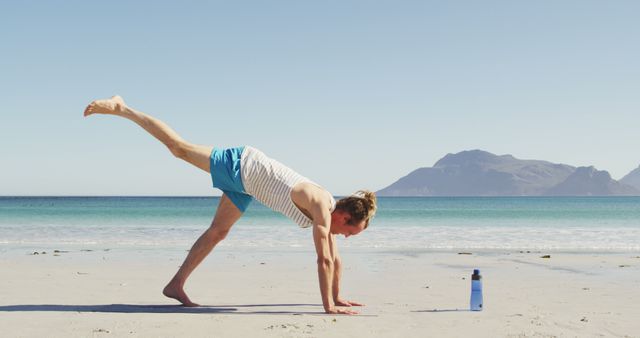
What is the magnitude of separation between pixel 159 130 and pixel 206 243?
3.64ft

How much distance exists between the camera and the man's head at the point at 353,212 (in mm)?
5324

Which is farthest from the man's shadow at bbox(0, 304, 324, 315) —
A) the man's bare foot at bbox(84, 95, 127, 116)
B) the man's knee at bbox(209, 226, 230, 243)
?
the man's bare foot at bbox(84, 95, 127, 116)

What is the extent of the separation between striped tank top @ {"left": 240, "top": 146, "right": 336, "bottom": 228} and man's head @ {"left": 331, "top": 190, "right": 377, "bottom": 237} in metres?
0.09

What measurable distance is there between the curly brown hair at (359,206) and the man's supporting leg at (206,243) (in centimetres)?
107

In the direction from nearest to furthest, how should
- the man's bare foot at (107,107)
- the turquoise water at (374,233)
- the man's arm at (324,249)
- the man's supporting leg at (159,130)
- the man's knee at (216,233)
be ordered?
the man's arm at (324,249) < the man's supporting leg at (159,130) < the man's bare foot at (107,107) < the man's knee at (216,233) < the turquoise water at (374,233)

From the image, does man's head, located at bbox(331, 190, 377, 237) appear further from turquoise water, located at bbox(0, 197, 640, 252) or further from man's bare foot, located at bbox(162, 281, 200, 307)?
turquoise water, located at bbox(0, 197, 640, 252)

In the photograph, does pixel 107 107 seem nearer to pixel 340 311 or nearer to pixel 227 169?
pixel 227 169

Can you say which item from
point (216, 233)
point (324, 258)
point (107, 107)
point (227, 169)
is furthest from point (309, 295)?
point (107, 107)

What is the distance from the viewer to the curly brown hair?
5.32 m

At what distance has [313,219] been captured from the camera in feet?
17.4

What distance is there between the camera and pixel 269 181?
5344 mm

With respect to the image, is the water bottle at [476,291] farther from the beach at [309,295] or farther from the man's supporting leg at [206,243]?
the man's supporting leg at [206,243]

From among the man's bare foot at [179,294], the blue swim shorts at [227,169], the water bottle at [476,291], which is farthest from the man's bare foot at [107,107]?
the water bottle at [476,291]

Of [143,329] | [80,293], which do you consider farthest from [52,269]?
[143,329]
